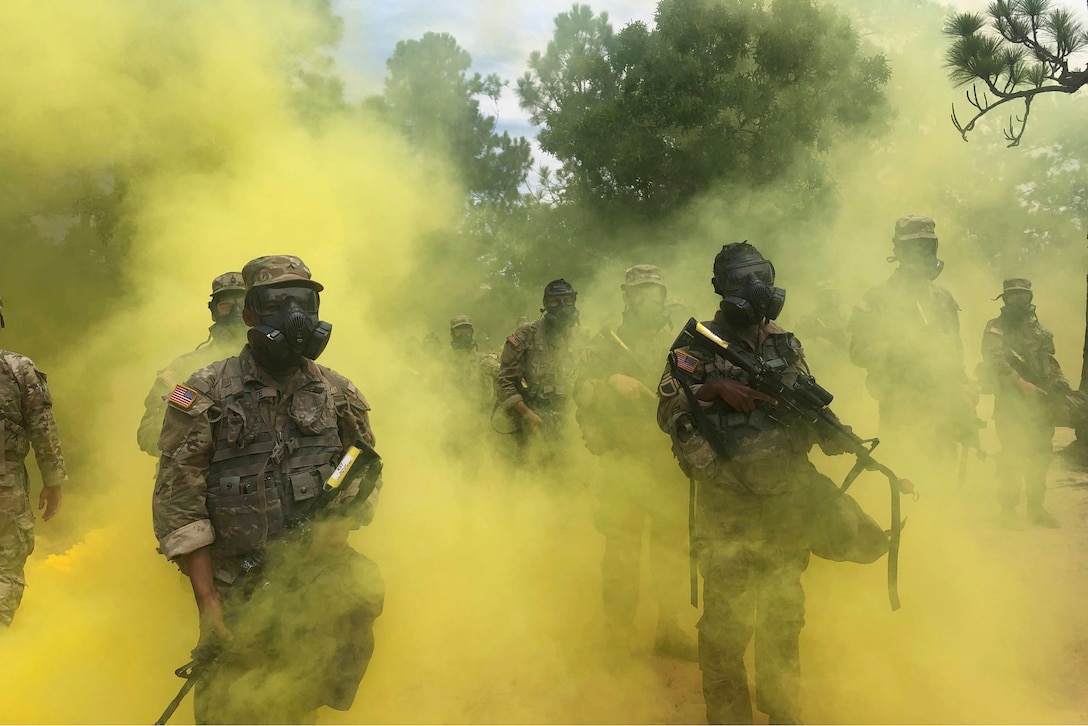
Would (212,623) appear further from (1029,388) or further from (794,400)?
(1029,388)

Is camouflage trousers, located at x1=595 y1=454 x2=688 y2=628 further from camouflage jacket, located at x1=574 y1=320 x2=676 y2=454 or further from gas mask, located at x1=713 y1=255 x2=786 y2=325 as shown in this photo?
gas mask, located at x1=713 y1=255 x2=786 y2=325

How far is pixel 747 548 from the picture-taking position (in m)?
3.55

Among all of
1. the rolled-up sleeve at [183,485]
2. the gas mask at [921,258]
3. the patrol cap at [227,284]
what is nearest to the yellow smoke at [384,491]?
the gas mask at [921,258]

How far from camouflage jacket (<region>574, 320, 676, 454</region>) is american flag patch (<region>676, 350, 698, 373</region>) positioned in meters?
1.29

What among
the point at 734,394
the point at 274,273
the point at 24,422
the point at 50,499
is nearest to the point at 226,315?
the point at 24,422

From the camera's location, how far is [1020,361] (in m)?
7.09

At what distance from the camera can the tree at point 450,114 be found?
894 centimetres

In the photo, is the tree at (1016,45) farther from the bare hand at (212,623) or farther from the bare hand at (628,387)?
the bare hand at (212,623)

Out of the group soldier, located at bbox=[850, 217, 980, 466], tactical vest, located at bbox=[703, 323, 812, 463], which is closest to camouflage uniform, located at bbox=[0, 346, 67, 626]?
tactical vest, located at bbox=[703, 323, 812, 463]

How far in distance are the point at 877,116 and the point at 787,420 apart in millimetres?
9140

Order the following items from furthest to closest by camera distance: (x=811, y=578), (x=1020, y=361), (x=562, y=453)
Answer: (x=1020, y=361), (x=562, y=453), (x=811, y=578)

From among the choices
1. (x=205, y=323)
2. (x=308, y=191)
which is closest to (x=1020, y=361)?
(x=308, y=191)

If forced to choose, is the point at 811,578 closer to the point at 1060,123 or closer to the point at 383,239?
the point at 383,239

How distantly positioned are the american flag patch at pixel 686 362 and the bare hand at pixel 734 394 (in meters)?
0.11
